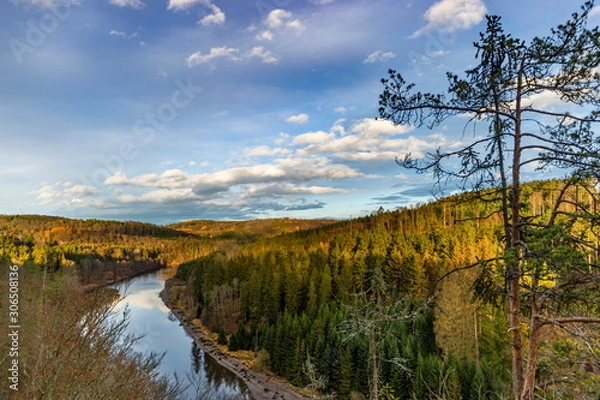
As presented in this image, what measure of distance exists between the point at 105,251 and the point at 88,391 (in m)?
124

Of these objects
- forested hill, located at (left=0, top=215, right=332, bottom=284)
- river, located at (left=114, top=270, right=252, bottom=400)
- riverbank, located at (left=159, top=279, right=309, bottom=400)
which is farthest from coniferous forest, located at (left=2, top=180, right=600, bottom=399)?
forested hill, located at (left=0, top=215, right=332, bottom=284)

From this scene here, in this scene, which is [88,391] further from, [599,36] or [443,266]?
[443,266]

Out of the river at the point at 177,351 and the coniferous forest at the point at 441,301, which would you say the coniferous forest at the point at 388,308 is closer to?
the coniferous forest at the point at 441,301

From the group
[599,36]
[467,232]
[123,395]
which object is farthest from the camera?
[467,232]

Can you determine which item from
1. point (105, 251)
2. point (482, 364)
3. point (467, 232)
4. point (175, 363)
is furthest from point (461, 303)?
point (105, 251)

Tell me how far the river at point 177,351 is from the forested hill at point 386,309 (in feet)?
11.2

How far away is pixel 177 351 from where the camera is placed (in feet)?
117

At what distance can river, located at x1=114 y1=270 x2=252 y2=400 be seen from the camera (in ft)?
83.9

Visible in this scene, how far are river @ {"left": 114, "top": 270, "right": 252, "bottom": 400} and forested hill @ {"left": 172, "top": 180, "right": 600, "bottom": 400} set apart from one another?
11.2 feet

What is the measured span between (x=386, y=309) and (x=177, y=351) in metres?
36.3

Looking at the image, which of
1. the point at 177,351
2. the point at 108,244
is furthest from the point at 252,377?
the point at 108,244

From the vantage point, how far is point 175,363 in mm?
32219

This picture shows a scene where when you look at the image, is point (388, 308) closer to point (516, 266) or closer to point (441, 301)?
point (516, 266)

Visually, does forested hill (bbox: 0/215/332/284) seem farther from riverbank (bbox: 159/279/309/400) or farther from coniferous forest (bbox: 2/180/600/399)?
riverbank (bbox: 159/279/309/400)
